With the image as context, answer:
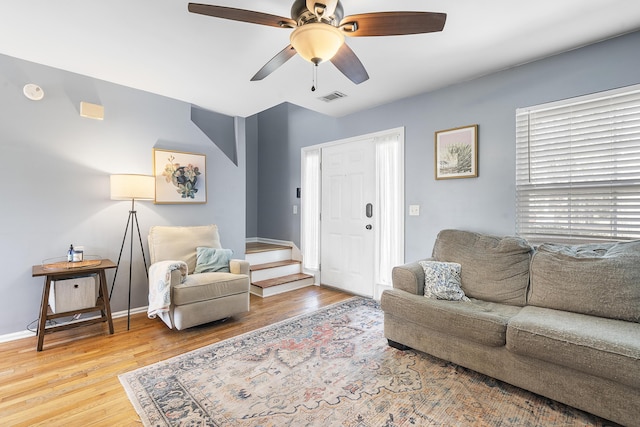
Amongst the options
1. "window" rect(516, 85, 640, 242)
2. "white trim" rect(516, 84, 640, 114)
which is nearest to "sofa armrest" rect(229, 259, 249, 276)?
"window" rect(516, 85, 640, 242)

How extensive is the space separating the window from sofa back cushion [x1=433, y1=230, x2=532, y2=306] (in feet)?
1.20

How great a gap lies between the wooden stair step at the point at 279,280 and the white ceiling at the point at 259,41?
2405mm

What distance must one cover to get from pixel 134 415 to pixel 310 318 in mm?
1749

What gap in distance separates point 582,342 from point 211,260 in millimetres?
3101

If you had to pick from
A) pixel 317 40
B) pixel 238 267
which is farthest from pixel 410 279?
pixel 317 40

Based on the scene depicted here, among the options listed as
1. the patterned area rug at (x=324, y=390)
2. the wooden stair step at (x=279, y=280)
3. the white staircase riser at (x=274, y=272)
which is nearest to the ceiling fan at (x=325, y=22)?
the patterned area rug at (x=324, y=390)

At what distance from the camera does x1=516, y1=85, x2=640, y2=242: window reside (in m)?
2.29

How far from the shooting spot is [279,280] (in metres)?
4.29

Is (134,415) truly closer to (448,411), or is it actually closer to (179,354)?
(179,354)

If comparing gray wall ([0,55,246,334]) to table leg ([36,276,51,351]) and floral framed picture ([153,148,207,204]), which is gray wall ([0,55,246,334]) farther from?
table leg ([36,276,51,351])

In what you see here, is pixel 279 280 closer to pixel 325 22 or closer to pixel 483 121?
pixel 483 121

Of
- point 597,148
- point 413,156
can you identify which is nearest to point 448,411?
point 597,148

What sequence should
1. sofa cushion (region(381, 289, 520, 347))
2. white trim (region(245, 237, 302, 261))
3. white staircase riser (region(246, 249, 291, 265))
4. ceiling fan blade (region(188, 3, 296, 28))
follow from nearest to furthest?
ceiling fan blade (region(188, 3, 296, 28)) → sofa cushion (region(381, 289, 520, 347)) → white staircase riser (region(246, 249, 291, 265)) → white trim (region(245, 237, 302, 261))

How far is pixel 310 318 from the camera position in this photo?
3.18 m
